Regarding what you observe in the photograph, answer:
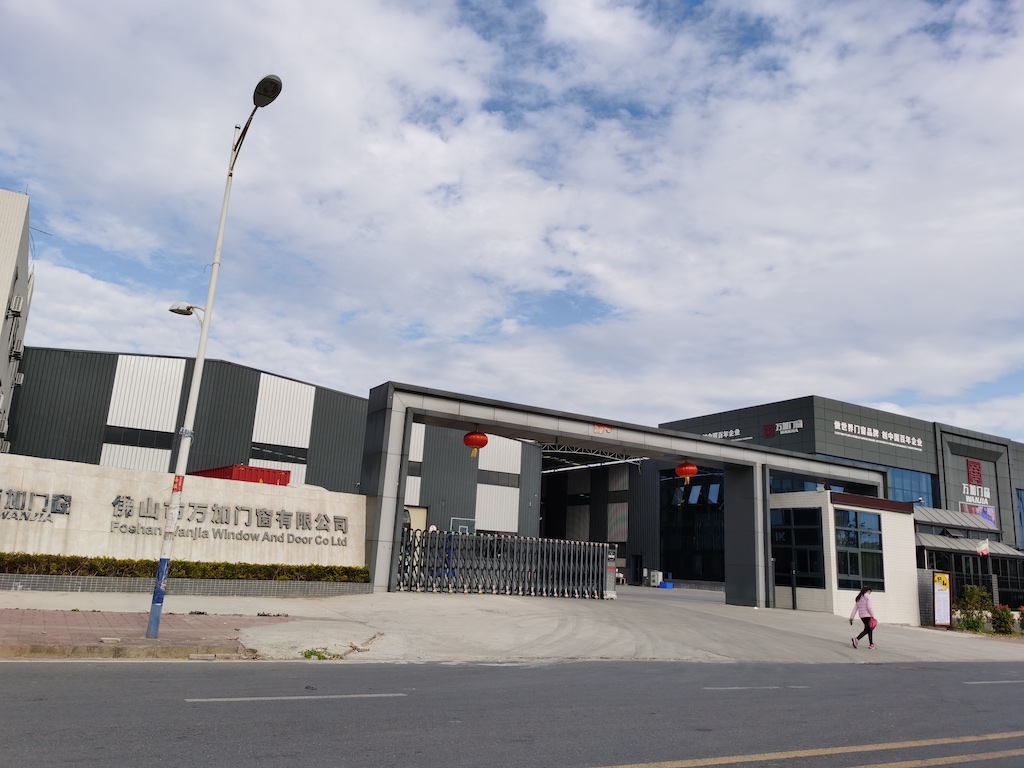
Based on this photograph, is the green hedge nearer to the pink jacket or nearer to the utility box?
the utility box

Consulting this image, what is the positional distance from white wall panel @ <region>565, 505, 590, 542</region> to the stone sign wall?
169 ft

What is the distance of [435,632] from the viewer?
50.4ft

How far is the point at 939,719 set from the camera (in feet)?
29.7

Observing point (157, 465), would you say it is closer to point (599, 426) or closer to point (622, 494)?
point (599, 426)

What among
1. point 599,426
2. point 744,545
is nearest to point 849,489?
point 744,545

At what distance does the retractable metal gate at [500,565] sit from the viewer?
22688 millimetres

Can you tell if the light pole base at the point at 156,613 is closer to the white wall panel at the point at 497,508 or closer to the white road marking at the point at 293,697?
the white road marking at the point at 293,697

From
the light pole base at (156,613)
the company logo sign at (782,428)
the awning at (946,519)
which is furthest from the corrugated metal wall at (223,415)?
the company logo sign at (782,428)

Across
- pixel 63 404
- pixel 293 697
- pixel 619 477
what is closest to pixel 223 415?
pixel 63 404

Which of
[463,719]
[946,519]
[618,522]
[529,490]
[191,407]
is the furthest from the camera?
[618,522]

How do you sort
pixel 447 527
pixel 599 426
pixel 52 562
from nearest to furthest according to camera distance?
1. pixel 52 562
2. pixel 599 426
3. pixel 447 527

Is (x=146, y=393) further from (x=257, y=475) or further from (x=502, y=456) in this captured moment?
(x=502, y=456)

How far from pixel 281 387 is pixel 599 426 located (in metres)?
21.8

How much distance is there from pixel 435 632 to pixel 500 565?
9.13 meters
